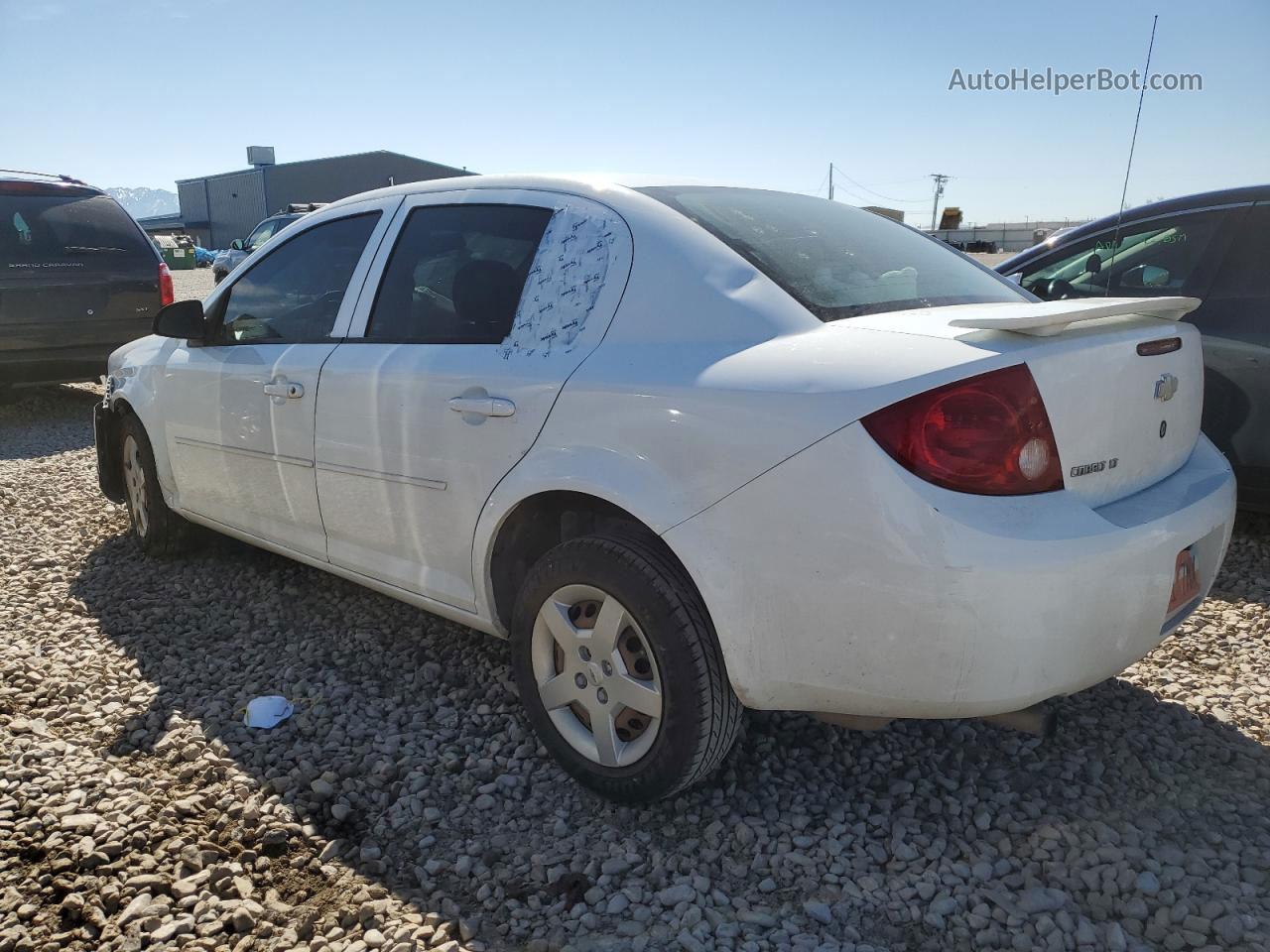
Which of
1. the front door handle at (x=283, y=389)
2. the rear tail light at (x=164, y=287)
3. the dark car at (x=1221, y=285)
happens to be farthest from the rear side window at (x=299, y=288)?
the rear tail light at (x=164, y=287)

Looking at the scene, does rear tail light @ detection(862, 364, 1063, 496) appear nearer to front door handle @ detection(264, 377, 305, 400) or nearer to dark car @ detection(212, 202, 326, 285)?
front door handle @ detection(264, 377, 305, 400)

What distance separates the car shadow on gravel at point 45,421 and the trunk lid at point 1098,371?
7.16 meters

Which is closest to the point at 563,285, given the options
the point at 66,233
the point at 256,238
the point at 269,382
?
the point at 269,382

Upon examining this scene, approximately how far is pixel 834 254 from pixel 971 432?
0.87m

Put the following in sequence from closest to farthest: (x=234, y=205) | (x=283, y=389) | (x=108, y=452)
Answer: (x=283, y=389) < (x=108, y=452) < (x=234, y=205)

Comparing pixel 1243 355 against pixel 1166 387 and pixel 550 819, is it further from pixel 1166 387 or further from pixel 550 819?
pixel 550 819

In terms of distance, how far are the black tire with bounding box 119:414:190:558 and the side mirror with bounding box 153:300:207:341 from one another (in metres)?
0.77

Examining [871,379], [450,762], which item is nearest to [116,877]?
[450,762]

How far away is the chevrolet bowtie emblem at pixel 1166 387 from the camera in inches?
94.0

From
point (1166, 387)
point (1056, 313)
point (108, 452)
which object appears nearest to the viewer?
point (1056, 313)

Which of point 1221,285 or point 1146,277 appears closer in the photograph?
→ point 1221,285

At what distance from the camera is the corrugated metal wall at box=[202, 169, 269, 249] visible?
4897 cm

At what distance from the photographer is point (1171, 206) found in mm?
4590

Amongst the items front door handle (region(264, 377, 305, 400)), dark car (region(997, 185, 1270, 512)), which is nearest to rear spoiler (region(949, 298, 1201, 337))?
dark car (region(997, 185, 1270, 512))
